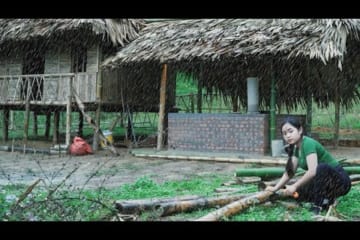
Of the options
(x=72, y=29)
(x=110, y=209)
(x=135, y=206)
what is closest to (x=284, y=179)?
(x=135, y=206)

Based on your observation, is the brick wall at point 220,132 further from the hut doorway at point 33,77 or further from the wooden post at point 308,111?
the hut doorway at point 33,77

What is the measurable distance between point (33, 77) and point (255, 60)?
161 inches

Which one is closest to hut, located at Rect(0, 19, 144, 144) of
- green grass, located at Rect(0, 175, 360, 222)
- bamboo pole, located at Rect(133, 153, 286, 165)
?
bamboo pole, located at Rect(133, 153, 286, 165)

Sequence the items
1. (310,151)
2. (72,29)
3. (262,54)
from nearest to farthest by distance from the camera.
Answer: (310,151) → (262,54) → (72,29)

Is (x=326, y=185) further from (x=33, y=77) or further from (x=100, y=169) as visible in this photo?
(x=33, y=77)

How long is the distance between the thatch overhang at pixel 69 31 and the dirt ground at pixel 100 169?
1.95m

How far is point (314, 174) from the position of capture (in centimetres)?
353

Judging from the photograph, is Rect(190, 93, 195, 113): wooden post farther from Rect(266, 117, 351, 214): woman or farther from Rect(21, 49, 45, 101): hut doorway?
Rect(266, 117, 351, 214): woman

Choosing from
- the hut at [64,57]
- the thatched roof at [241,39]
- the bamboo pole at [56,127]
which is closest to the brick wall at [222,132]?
the thatched roof at [241,39]

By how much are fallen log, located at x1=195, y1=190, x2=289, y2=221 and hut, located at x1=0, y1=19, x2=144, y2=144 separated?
18.5 feet

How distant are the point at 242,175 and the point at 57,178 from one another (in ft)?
7.16
